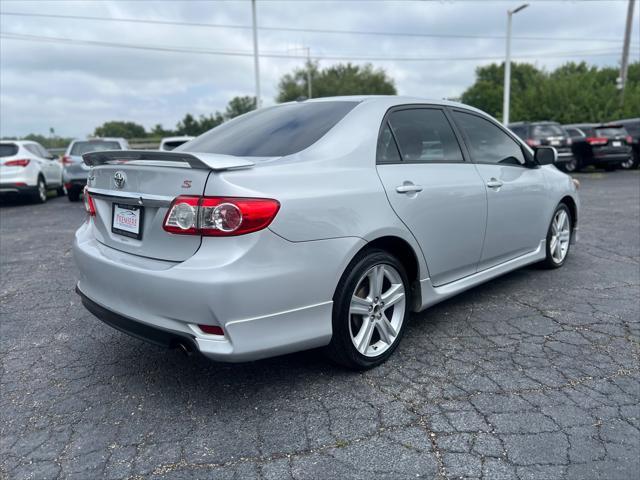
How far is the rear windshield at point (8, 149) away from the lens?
40.0ft

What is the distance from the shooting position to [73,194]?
13289 mm

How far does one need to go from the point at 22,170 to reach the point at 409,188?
1171cm

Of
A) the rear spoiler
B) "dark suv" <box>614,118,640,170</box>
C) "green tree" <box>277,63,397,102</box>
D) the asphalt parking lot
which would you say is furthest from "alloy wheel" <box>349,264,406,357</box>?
"green tree" <box>277,63,397,102</box>

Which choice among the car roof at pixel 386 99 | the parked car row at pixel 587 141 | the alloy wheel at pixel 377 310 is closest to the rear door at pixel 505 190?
the car roof at pixel 386 99

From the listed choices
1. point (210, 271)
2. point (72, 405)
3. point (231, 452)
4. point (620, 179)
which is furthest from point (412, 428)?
point (620, 179)

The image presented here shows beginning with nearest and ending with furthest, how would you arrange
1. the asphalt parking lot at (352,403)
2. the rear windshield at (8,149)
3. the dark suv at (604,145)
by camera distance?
1. the asphalt parking lot at (352,403)
2. the rear windshield at (8,149)
3. the dark suv at (604,145)

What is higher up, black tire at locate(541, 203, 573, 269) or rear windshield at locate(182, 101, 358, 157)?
rear windshield at locate(182, 101, 358, 157)

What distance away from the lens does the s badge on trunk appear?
2.84 m

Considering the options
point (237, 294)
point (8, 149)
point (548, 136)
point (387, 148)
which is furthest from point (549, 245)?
point (548, 136)

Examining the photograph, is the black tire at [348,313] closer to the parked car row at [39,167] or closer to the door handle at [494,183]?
the door handle at [494,183]

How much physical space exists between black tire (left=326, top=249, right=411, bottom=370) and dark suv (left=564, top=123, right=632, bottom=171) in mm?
16574

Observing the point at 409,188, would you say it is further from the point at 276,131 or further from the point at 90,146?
the point at 90,146

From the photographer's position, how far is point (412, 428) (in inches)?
98.8

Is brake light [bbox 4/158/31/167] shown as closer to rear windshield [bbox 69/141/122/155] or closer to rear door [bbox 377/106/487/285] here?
rear windshield [bbox 69/141/122/155]
